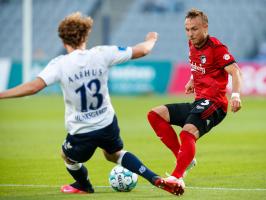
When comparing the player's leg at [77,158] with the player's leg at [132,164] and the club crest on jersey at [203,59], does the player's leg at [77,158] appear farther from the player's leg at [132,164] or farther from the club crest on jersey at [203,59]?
the club crest on jersey at [203,59]

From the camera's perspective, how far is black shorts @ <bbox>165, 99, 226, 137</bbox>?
8.84 meters

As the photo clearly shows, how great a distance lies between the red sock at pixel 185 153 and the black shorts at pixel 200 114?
207mm

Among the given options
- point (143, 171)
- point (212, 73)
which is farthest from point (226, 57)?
point (143, 171)

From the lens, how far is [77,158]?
8.23 m

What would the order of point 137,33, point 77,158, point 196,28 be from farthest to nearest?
1. point 137,33
2. point 196,28
3. point 77,158

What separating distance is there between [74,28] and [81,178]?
1.96 metres

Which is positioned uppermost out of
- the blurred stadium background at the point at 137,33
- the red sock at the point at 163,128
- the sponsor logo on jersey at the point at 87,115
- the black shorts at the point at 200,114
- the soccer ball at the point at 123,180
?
the sponsor logo on jersey at the point at 87,115

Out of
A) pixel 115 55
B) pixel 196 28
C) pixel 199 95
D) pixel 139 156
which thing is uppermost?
pixel 196 28

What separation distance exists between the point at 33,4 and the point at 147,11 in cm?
633

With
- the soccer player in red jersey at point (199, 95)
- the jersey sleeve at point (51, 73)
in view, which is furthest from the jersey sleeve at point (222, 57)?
the jersey sleeve at point (51, 73)

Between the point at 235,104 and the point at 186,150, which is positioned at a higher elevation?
the point at 235,104

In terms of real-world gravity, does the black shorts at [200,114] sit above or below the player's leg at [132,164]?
above

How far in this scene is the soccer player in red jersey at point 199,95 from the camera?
28.5 ft

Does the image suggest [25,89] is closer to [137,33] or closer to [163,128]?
[163,128]
